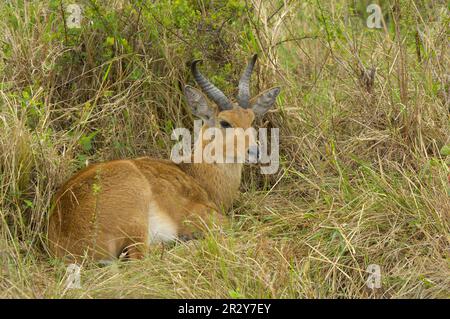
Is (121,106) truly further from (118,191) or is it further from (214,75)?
(118,191)

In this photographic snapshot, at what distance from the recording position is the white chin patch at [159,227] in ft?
21.3

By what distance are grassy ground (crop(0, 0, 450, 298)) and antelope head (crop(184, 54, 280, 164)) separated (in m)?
0.50

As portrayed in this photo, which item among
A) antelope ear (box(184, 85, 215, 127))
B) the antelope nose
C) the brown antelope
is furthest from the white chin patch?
antelope ear (box(184, 85, 215, 127))

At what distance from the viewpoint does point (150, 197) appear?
6566 mm

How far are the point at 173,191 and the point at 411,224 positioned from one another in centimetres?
186

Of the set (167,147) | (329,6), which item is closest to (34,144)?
(167,147)

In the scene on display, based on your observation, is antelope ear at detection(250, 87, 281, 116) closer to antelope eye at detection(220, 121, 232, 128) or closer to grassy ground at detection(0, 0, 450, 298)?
antelope eye at detection(220, 121, 232, 128)

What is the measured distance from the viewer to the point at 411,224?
6160mm

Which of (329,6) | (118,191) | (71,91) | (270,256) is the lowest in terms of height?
(270,256)

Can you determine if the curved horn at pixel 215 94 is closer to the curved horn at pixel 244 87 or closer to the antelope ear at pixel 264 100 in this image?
the curved horn at pixel 244 87

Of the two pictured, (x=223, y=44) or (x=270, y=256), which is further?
(x=223, y=44)

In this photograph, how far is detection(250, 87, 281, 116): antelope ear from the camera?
7.24 meters

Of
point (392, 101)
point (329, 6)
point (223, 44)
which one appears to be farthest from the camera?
point (329, 6)

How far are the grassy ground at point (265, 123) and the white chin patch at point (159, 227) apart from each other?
16 cm
